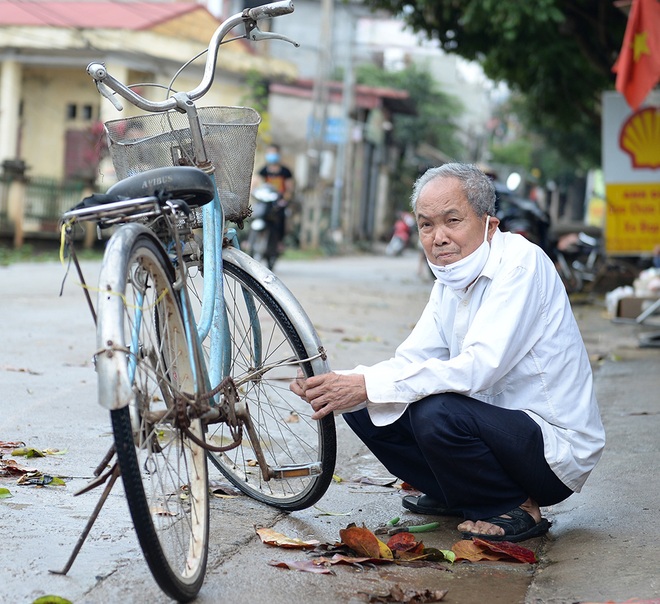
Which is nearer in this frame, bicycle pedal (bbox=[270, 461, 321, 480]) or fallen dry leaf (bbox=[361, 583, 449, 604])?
fallen dry leaf (bbox=[361, 583, 449, 604])

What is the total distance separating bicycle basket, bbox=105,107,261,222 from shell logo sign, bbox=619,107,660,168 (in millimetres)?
8630

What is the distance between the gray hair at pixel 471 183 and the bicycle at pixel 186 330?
584 millimetres

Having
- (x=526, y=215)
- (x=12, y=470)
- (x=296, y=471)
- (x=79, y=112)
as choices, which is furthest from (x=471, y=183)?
(x=79, y=112)

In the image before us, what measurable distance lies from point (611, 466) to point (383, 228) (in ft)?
108

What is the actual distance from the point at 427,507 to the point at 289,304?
85 cm

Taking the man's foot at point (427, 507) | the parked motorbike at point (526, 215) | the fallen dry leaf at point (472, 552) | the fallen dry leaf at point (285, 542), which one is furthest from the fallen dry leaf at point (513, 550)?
the parked motorbike at point (526, 215)

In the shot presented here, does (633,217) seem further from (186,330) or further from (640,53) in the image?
(186,330)

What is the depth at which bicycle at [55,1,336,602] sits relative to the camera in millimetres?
2275

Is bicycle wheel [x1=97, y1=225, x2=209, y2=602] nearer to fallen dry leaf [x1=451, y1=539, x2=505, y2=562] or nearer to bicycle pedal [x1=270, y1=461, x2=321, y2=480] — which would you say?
bicycle pedal [x1=270, y1=461, x2=321, y2=480]

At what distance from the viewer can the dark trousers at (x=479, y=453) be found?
298 cm

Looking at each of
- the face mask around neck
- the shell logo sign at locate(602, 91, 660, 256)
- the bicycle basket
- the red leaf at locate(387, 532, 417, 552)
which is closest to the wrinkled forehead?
the face mask around neck

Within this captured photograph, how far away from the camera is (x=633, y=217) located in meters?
11.2

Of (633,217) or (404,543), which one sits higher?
(633,217)

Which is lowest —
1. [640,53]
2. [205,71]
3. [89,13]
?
[205,71]
